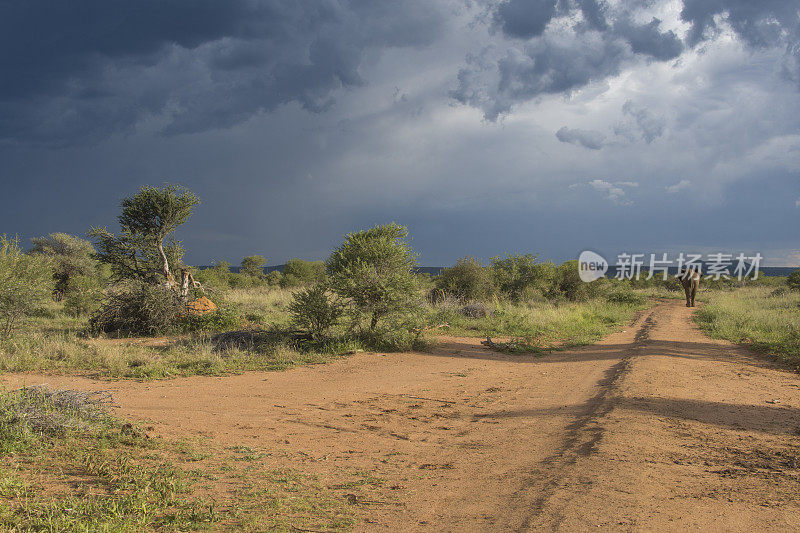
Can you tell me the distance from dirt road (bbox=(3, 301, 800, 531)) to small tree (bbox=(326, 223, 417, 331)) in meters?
2.21

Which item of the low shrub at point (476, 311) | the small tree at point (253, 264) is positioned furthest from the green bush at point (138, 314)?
the small tree at point (253, 264)

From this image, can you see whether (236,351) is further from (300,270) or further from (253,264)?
(253,264)

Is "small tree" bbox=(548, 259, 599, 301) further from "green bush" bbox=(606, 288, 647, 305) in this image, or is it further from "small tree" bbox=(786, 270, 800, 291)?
"small tree" bbox=(786, 270, 800, 291)

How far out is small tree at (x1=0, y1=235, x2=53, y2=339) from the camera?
40.9ft

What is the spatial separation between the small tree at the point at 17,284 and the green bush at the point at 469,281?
688 inches

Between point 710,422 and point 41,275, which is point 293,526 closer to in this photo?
point 710,422

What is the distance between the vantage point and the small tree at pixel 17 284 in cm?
1246

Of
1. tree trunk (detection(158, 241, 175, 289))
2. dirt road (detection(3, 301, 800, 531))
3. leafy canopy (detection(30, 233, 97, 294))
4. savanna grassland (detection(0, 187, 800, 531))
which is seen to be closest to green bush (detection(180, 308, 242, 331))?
savanna grassland (detection(0, 187, 800, 531))

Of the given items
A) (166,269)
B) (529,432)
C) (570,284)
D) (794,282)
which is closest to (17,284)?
(166,269)

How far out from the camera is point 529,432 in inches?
240

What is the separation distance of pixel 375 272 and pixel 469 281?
1258cm

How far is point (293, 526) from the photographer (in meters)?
3.61

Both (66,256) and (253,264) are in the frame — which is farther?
(253,264)

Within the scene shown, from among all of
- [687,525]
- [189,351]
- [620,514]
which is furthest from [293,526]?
[189,351]
